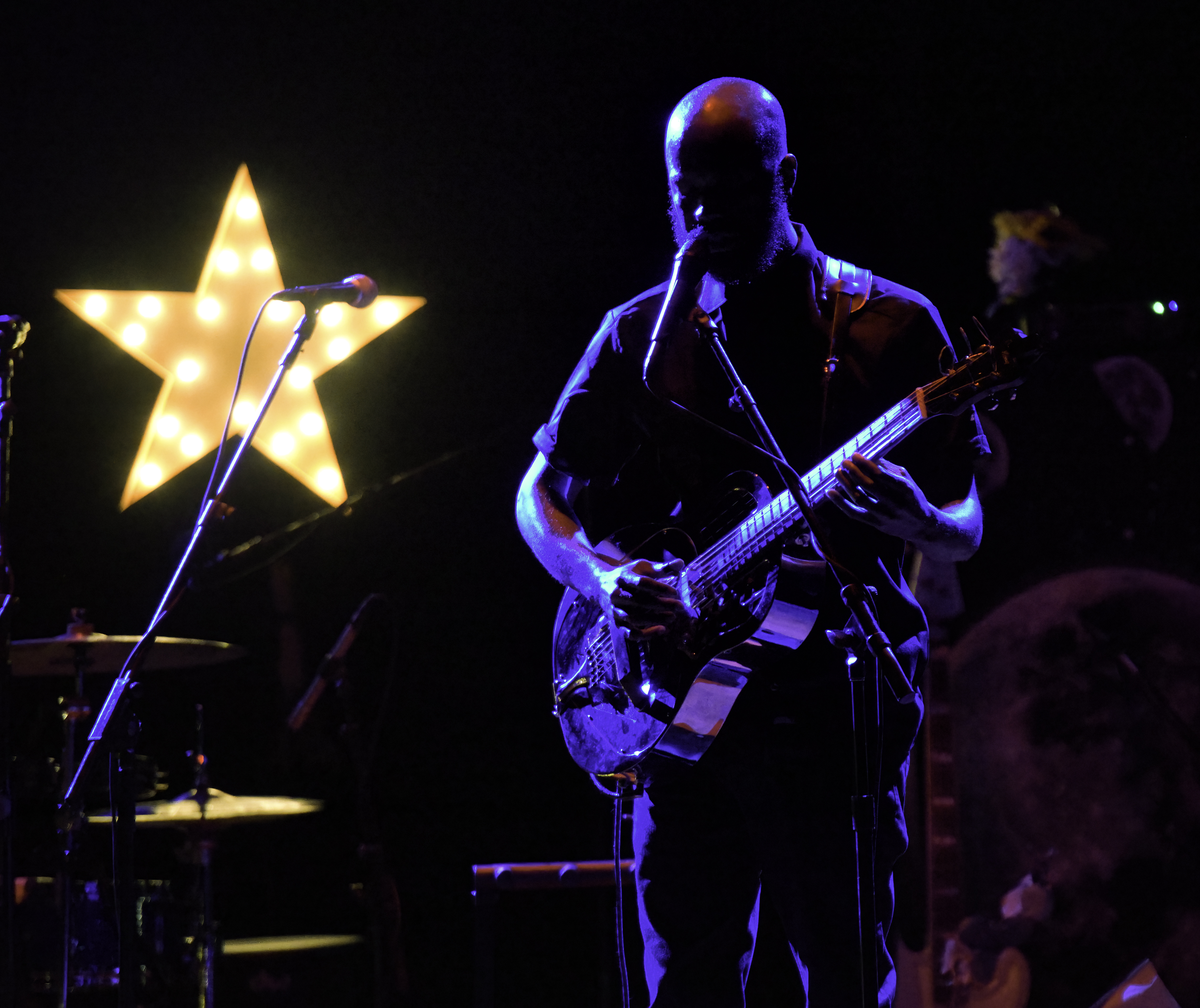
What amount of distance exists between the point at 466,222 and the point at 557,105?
559 mm

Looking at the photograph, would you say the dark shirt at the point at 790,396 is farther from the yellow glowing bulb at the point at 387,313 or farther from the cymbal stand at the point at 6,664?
the yellow glowing bulb at the point at 387,313

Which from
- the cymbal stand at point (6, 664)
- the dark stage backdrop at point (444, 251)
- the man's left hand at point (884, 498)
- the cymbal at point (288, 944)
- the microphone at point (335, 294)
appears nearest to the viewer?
the man's left hand at point (884, 498)

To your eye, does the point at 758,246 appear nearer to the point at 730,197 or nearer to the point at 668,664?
the point at 730,197

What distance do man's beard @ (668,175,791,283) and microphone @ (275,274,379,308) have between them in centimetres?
120

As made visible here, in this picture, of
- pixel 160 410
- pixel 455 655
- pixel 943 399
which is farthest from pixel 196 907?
pixel 943 399

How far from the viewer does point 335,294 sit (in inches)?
121

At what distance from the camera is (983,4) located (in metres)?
3.88

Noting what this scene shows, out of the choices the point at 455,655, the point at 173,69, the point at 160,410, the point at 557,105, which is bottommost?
the point at 455,655

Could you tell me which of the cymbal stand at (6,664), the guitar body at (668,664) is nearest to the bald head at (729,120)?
the guitar body at (668,664)

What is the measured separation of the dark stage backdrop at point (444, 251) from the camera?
3859mm

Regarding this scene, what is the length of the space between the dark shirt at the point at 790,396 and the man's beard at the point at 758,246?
0.08 feet

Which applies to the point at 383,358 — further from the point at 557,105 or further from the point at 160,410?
the point at 557,105

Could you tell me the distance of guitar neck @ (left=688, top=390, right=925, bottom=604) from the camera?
1909 millimetres

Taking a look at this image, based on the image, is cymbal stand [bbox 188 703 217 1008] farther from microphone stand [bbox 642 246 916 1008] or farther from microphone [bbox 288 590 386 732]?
microphone stand [bbox 642 246 916 1008]
